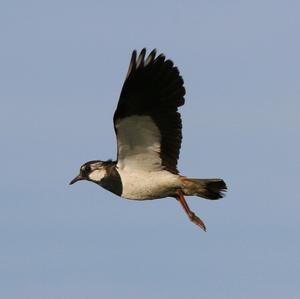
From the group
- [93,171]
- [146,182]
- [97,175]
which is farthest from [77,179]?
[146,182]

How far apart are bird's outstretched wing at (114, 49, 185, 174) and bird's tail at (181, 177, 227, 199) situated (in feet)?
1.29

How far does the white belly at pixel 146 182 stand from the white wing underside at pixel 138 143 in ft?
0.39

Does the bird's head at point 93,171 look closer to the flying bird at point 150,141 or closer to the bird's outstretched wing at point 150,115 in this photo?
the flying bird at point 150,141

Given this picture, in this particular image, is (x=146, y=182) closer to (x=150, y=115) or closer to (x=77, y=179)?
(x=150, y=115)

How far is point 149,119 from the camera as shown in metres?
34.7

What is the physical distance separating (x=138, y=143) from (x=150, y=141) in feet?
0.78

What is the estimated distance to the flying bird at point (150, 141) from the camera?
34.3 m

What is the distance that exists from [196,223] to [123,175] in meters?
1.65

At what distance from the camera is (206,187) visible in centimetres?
3538

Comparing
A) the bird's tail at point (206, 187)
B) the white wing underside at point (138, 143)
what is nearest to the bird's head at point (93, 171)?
the white wing underside at point (138, 143)

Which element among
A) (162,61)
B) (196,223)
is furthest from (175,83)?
(196,223)

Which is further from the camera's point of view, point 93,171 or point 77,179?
point 77,179

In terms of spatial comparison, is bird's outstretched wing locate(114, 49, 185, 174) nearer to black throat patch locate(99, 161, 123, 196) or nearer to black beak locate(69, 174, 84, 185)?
black throat patch locate(99, 161, 123, 196)

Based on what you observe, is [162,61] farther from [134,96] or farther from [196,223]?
[196,223]
